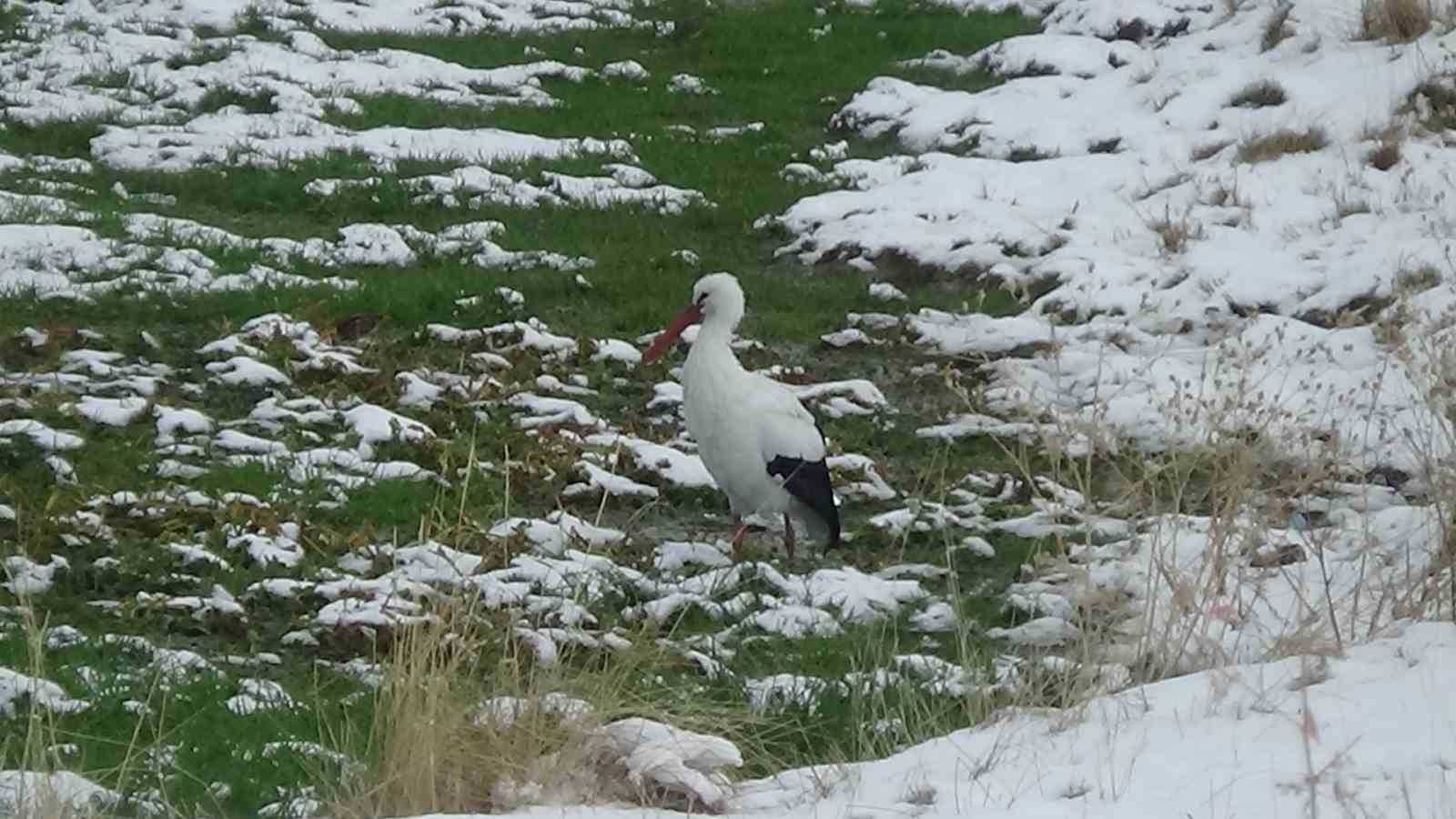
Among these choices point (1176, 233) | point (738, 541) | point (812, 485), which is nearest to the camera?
point (812, 485)

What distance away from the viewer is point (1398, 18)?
1293 cm

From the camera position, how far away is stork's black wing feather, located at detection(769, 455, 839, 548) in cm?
793

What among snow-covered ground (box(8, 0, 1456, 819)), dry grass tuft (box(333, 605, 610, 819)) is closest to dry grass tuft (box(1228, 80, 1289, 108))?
snow-covered ground (box(8, 0, 1456, 819))

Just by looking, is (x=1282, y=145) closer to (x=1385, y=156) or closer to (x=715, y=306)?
(x=1385, y=156)

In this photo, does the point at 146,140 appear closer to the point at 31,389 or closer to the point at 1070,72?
the point at 31,389

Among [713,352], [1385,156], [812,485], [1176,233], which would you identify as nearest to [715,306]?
[713,352]

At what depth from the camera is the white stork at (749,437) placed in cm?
799

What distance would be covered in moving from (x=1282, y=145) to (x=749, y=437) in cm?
529

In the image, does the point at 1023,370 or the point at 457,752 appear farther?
the point at 1023,370

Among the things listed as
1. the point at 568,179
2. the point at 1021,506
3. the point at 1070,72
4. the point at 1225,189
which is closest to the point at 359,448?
the point at 1021,506

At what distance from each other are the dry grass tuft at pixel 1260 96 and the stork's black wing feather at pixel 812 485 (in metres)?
5.96

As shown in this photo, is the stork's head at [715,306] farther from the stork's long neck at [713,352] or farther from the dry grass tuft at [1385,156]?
the dry grass tuft at [1385,156]

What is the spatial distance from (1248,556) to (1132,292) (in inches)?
189

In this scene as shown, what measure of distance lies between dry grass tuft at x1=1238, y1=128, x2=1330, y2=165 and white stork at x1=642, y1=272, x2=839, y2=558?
15.5 feet
